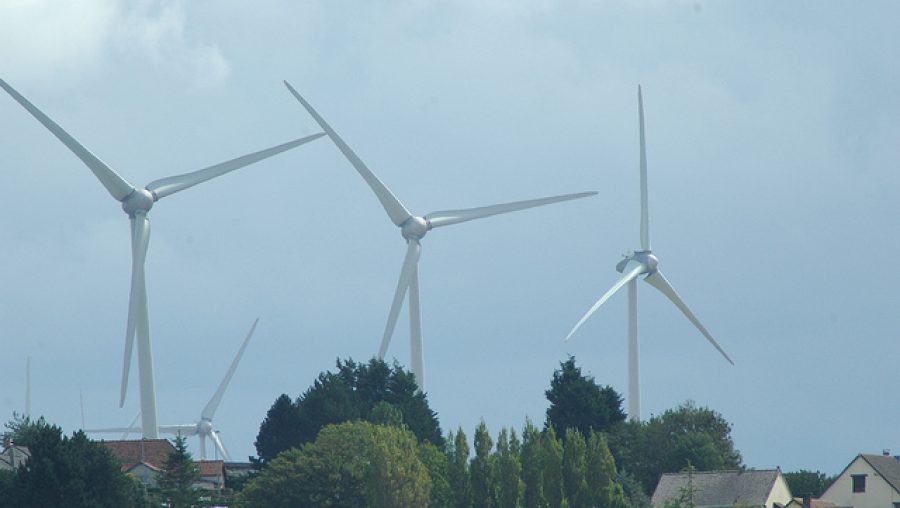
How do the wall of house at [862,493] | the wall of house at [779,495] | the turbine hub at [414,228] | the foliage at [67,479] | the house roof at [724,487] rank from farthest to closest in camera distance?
the turbine hub at [414,228]
the wall of house at [862,493]
the wall of house at [779,495]
the house roof at [724,487]
the foliage at [67,479]

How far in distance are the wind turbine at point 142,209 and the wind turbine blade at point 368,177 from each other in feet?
15.2

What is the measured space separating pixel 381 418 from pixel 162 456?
712 inches

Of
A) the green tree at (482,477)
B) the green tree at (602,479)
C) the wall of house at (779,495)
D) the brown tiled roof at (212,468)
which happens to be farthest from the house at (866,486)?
the brown tiled roof at (212,468)

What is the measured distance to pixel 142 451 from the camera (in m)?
146

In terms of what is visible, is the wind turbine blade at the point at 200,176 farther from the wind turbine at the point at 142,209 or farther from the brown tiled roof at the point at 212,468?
the brown tiled roof at the point at 212,468

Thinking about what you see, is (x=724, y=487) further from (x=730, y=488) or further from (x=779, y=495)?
(x=779, y=495)

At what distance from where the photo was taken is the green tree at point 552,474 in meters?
112

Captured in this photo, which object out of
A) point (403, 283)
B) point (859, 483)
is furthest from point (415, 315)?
point (859, 483)

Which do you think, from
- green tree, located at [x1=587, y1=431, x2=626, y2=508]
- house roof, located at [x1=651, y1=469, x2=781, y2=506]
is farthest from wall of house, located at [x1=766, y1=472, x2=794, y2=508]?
green tree, located at [x1=587, y1=431, x2=626, y2=508]

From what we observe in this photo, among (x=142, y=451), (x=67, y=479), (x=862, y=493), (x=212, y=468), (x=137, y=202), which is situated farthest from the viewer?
(x=212, y=468)

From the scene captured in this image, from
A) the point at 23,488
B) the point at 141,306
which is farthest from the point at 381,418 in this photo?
the point at 23,488

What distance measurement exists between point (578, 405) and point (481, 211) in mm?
28749

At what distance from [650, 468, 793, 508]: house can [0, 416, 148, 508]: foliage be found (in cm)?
3585

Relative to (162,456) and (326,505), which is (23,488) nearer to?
(326,505)
